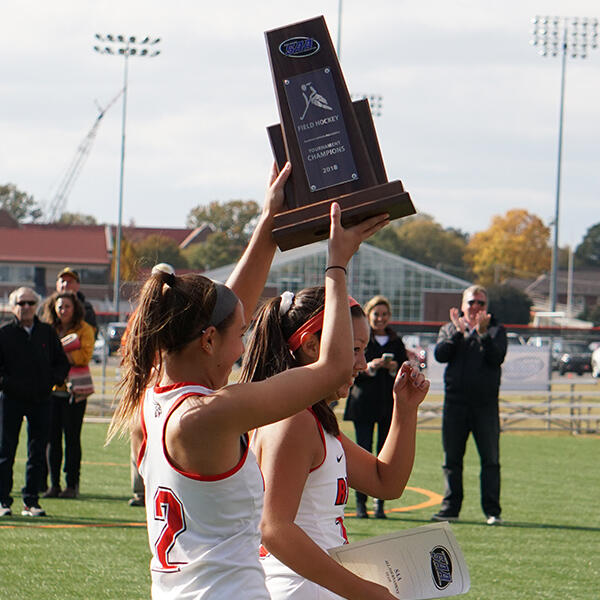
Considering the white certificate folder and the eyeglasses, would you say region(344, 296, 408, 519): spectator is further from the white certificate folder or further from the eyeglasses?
the white certificate folder

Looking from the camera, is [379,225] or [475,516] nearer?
[379,225]

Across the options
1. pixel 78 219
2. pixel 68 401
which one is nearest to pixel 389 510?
pixel 68 401

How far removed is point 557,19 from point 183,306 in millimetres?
49182

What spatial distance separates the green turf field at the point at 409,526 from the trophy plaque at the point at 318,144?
180 inches

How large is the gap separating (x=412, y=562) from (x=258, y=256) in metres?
1.04

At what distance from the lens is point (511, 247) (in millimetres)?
106062

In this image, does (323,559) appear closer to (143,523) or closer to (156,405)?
(156,405)

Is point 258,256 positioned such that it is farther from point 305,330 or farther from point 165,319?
point 165,319

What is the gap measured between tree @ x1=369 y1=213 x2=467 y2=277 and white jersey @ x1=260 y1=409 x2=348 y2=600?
109 metres

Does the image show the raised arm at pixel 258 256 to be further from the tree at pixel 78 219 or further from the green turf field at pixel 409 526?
the tree at pixel 78 219

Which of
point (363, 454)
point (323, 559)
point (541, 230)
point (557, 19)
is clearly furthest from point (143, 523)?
point (541, 230)

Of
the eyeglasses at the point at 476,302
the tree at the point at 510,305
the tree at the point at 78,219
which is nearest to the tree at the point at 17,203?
the tree at the point at 78,219

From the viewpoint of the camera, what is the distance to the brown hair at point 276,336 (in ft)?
10.6

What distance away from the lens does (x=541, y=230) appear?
10731 cm
